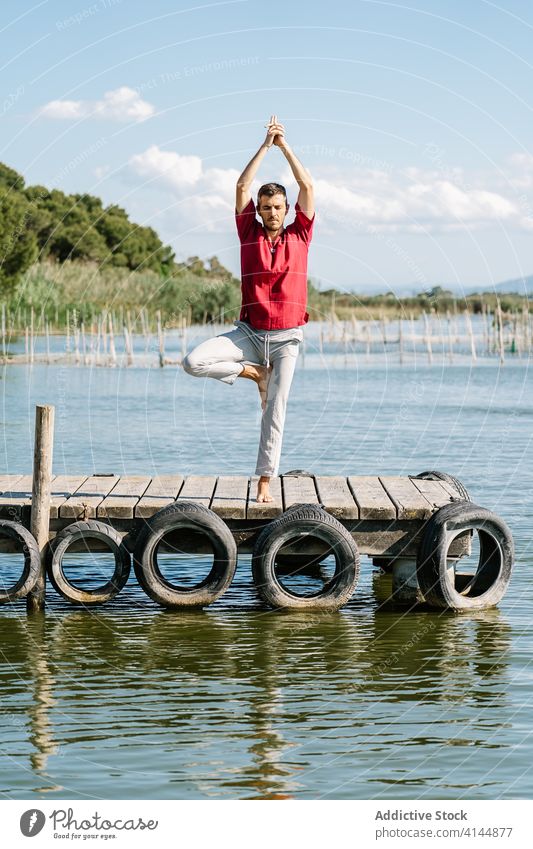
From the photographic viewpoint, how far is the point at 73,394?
52.0 m

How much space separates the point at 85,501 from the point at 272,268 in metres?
3.04

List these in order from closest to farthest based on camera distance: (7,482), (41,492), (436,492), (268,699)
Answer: (268,699) → (41,492) → (436,492) → (7,482)

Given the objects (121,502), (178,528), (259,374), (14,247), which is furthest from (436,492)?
→ (14,247)

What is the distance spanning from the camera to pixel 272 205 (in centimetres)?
1267

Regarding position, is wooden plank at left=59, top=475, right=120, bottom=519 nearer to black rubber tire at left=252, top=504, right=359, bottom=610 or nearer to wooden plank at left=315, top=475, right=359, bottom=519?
black rubber tire at left=252, top=504, right=359, bottom=610

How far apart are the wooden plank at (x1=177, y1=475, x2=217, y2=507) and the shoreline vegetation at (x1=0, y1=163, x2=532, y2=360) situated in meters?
38.7

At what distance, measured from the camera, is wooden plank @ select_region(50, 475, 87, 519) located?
13.8 m

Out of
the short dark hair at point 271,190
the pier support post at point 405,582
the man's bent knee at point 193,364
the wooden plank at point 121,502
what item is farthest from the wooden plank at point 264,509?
the short dark hair at point 271,190

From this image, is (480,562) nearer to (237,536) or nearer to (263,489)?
(263,489)

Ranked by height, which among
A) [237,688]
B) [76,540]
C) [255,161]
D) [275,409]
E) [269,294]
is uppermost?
[255,161]

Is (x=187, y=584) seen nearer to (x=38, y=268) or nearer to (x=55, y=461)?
(x=55, y=461)

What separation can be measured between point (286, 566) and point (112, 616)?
3216mm

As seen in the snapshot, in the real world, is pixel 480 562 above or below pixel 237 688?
above
